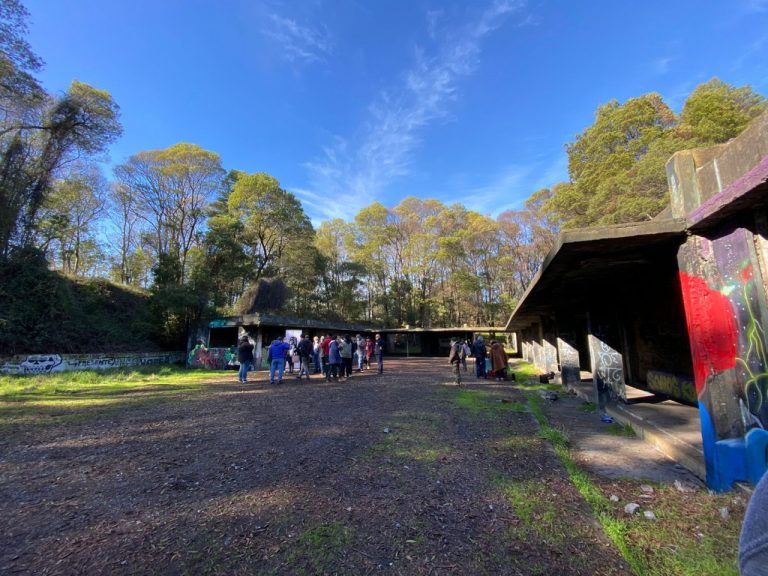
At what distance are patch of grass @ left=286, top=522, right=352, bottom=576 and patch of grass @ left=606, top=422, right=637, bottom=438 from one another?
5.40 meters

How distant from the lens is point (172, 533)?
2.99 metres

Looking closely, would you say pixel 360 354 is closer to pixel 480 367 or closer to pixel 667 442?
pixel 480 367

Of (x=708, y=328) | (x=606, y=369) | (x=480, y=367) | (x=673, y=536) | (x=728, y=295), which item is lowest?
(x=673, y=536)

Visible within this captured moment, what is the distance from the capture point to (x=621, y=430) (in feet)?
21.2

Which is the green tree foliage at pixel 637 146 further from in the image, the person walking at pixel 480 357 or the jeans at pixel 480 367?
the jeans at pixel 480 367

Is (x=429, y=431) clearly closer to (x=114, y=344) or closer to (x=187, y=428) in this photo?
(x=187, y=428)

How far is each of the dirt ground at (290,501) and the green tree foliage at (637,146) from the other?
17863 millimetres

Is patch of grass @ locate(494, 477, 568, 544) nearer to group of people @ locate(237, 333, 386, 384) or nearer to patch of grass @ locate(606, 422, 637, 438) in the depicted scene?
patch of grass @ locate(606, 422, 637, 438)

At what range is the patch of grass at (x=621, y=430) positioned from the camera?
20.3 ft

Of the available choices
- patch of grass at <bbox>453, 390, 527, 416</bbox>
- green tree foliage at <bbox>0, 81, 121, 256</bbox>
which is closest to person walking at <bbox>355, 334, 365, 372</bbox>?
patch of grass at <bbox>453, 390, 527, 416</bbox>

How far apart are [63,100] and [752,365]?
27.2m

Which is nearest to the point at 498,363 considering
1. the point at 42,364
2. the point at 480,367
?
the point at 480,367

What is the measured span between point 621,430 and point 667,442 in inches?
59.0

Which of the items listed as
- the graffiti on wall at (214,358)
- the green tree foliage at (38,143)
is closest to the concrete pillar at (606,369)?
the graffiti on wall at (214,358)
